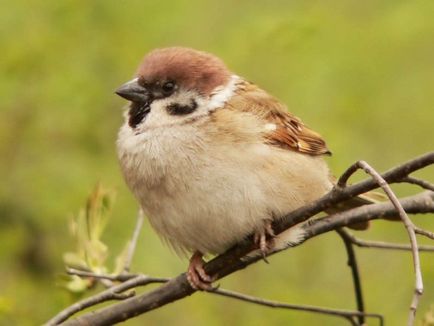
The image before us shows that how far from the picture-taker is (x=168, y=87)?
4.32 meters

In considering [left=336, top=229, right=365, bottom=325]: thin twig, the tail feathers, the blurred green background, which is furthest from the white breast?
the blurred green background

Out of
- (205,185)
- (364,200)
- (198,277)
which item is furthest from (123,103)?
(198,277)

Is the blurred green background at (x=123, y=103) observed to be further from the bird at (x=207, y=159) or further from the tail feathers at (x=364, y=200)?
the bird at (x=207, y=159)

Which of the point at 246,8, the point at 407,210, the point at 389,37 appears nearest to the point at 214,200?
the point at 407,210

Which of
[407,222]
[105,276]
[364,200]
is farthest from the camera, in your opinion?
[364,200]

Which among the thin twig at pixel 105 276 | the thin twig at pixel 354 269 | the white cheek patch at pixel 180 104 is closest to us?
the thin twig at pixel 105 276

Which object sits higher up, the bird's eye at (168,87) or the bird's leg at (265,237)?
the bird's eye at (168,87)

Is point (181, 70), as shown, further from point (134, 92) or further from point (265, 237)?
point (265, 237)

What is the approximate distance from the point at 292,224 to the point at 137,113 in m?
0.99

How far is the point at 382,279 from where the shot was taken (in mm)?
5262

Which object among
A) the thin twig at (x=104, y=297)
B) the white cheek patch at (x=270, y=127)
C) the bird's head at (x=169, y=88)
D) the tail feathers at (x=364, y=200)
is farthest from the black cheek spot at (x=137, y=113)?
the tail feathers at (x=364, y=200)

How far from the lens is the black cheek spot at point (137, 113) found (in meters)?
4.29

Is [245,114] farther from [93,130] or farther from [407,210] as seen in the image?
[93,130]

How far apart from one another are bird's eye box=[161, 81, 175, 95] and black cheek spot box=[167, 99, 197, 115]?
0.06 meters
